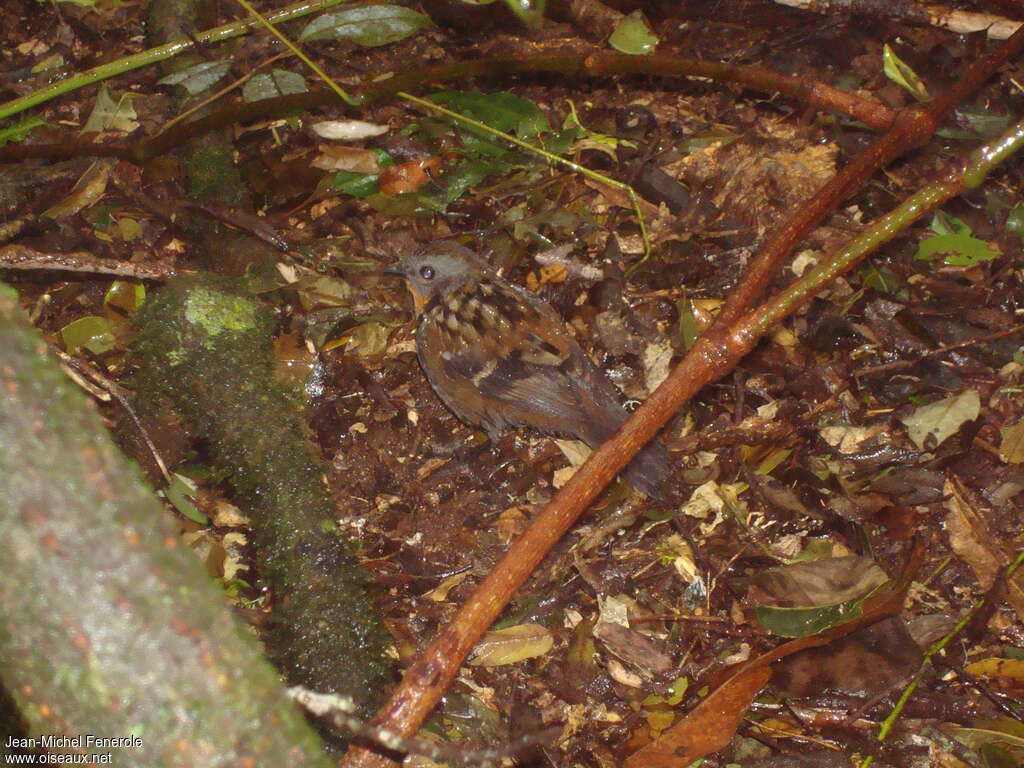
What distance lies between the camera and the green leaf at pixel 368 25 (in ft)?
16.6

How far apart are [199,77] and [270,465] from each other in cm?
281

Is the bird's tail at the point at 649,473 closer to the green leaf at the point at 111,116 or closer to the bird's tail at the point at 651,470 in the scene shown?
the bird's tail at the point at 651,470

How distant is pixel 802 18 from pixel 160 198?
4542 millimetres

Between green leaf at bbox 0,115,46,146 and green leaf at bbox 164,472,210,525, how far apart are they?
2.87m

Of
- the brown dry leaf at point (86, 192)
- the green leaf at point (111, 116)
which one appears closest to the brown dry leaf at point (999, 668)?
the brown dry leaf at point (86, 192)

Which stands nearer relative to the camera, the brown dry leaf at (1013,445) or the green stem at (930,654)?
the green stem at (930,654)

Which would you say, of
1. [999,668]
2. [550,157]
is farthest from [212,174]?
[999,668]

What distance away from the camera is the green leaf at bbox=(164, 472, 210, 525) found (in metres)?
4.13

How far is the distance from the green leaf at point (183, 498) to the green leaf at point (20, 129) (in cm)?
287

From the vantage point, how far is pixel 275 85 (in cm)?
548

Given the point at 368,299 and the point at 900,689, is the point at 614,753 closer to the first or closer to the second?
the point at 900,689

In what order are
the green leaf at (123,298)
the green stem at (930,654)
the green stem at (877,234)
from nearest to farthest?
the green stem at (877,234), the green stem at (930,654), the green leaf at (123,298)

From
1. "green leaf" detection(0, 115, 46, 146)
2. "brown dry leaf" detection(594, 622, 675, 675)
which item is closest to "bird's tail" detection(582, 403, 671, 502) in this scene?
"brown dry leaf" detection(594, 622, 675, 675)

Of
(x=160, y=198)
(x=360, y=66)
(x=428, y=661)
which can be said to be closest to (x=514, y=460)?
(x=428, y=661)
